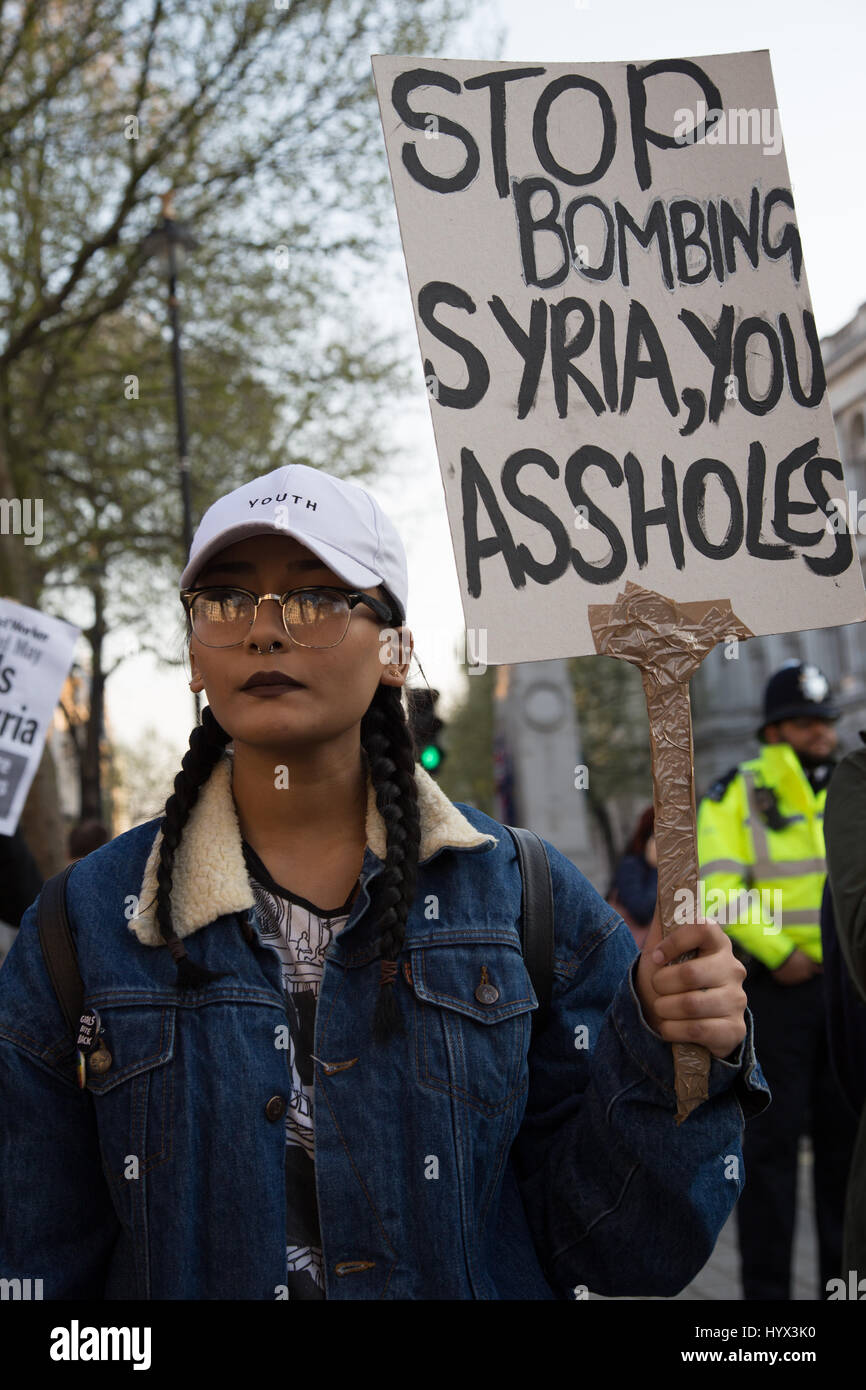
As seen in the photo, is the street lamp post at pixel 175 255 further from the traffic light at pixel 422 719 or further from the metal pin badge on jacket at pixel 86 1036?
the metal pin badge on jacket at pixel 86 1036

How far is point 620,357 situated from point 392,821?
0.79m

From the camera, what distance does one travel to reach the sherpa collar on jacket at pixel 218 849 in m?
2.00

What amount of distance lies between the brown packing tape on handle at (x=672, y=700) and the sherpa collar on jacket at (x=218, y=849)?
0.29 metres

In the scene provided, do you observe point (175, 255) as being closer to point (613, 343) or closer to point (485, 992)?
point (613, 343)

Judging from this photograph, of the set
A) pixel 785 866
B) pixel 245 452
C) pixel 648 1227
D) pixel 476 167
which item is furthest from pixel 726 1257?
pixel 245 452

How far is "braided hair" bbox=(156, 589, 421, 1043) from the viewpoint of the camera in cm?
198

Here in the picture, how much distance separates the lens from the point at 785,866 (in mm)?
5297

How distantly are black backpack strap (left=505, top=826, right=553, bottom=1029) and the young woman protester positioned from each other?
0.02 metres

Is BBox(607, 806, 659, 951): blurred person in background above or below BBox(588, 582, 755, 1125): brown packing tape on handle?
above

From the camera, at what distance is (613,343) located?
2.16 m

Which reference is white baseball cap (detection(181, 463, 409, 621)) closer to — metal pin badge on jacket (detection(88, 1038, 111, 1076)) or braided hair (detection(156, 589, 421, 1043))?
braided hair (detection(156, 589, 421, 1043))

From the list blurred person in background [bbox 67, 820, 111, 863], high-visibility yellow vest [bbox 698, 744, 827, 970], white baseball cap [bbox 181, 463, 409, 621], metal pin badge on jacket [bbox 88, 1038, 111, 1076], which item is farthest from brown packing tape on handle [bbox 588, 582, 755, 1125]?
blurred person in background [bbox 67, 820, 111, 863]
